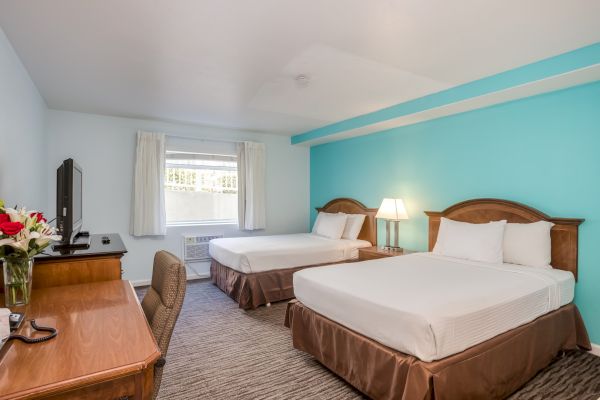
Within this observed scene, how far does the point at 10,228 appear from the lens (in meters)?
1.34

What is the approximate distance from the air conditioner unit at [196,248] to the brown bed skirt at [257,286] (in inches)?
36.2

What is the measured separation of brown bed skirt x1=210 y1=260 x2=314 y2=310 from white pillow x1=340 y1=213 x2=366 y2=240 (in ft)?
3.58

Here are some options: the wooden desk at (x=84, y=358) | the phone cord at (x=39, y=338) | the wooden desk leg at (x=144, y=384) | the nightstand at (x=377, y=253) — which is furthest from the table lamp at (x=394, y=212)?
the phone cord at (x=39, y=338)

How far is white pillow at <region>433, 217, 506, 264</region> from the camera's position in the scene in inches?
116

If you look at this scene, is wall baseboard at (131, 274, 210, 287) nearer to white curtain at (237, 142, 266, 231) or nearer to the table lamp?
white curtain at (237, 142, 266, 231)

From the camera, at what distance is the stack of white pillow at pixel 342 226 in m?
4.69

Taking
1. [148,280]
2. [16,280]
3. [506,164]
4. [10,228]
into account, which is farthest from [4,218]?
[506,164]

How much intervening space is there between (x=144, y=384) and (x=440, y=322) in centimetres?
142

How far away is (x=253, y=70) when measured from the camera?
2723mm

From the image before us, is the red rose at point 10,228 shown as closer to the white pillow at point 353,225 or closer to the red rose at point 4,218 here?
the red rose at point 4,218

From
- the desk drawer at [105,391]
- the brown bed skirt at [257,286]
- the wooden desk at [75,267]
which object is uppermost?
the wooden desk at [75,267]

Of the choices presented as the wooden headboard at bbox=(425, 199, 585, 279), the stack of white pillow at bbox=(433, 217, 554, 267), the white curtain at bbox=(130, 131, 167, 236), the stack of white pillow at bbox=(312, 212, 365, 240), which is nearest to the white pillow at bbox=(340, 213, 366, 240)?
the stack of white pillow at bbox=(312, 212, 365, 240)

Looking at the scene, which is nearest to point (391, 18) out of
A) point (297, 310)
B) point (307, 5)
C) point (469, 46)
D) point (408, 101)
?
point (307, 5)

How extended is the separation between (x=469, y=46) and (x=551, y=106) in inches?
47.7
